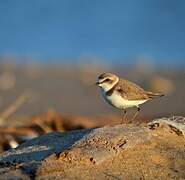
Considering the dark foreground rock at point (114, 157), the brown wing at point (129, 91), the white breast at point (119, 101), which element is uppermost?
the dark foreground rock at point (114, 157)

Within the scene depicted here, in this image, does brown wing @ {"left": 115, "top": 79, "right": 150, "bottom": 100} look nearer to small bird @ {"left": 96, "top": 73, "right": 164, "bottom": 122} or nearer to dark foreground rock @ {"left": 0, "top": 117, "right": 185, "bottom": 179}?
small bird @ {"left": 96, "top": 73, "right": 164, "bottom": 122}

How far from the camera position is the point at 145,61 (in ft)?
65.8

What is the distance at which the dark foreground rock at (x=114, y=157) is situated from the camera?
430 centimetres

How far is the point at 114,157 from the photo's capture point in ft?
14.7

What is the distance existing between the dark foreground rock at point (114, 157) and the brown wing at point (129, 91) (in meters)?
1.17

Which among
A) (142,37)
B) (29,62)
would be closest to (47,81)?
(29,62)

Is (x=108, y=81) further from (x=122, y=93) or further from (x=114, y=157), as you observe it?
(x=114, y=157)

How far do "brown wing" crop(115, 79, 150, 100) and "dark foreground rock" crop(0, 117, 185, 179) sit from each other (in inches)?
45.9

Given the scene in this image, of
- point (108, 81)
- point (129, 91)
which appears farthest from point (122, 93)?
point (108, 81)

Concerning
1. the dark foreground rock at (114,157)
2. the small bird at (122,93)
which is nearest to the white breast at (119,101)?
the small bird at (122,93)

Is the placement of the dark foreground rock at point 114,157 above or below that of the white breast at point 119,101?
above

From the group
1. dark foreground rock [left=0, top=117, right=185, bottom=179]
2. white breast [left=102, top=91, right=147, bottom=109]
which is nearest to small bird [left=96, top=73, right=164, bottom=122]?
white breast [left=102, top=91, right=147, bottom=109]

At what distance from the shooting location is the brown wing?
245 inches

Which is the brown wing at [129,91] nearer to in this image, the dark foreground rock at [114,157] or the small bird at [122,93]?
the small bird at [122,93]
